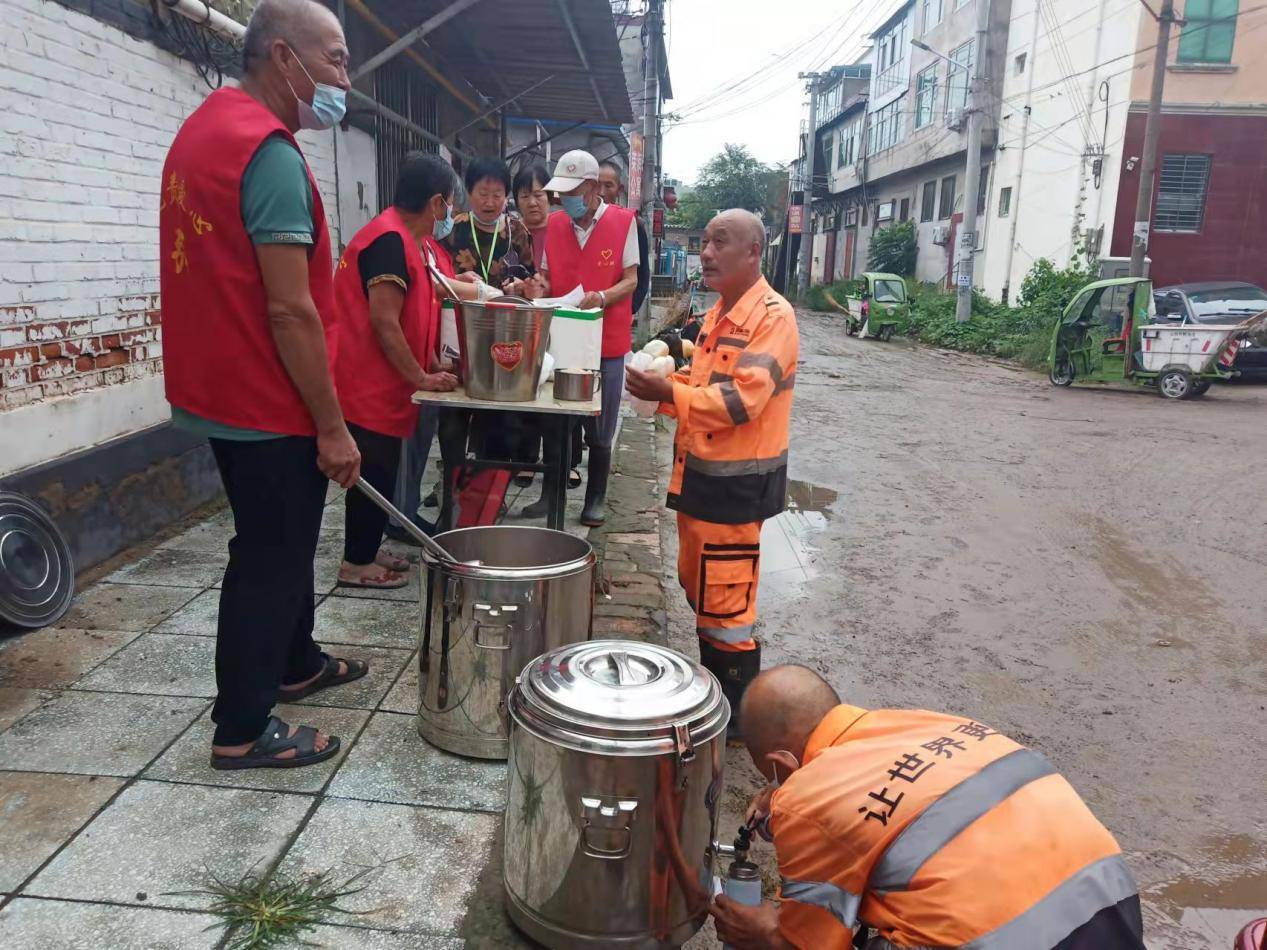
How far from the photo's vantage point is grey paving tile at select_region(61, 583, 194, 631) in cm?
359

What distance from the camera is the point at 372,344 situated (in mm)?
3768

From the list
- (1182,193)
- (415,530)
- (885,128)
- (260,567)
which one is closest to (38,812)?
(260,567)

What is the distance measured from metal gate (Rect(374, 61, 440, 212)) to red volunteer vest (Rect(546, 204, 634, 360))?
3092 millimetres

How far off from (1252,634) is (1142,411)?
793cm

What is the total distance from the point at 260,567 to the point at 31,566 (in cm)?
165

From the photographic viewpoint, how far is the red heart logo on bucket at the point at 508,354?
3455mm

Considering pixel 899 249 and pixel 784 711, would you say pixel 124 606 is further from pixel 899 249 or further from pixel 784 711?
pixel 899 249

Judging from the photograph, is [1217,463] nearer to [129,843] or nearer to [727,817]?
[727,817]

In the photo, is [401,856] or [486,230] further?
[486,230]

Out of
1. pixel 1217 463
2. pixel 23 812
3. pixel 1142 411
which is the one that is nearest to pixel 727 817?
pixel 23 812

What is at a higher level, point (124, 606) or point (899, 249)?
point (899, 249)

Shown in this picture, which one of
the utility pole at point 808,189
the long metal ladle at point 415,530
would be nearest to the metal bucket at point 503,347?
the long metal ladle at point 415,530

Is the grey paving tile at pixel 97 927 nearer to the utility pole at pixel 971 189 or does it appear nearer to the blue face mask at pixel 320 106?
the blue face mask at pixel 320 106

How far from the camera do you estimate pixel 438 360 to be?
3.95 metres
